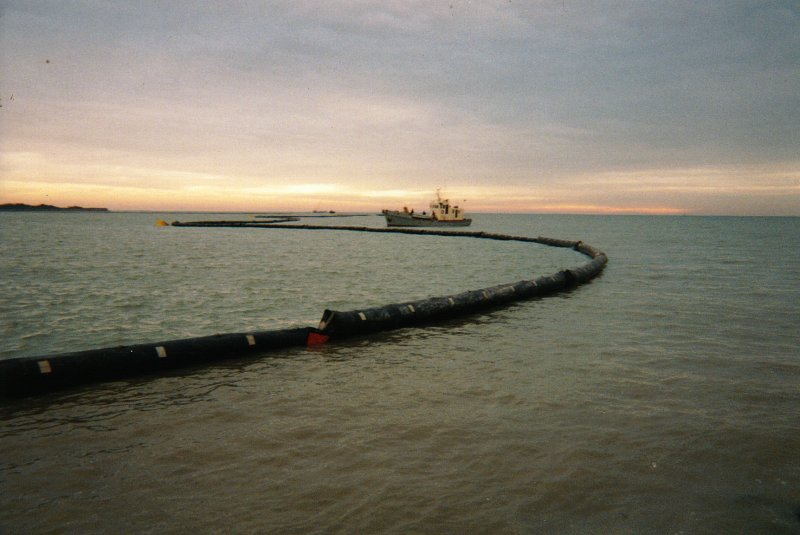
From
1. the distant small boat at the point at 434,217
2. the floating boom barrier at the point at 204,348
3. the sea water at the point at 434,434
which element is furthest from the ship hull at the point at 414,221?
the sea water at the point at 434,434

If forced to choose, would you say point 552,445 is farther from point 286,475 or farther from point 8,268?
point 8,268

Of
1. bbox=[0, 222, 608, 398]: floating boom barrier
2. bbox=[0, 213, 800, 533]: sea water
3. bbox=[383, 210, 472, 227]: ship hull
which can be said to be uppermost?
bbox=[383, 210, 472, 227]: ship hull

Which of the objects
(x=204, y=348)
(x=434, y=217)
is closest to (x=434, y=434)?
(x=204, y=348)

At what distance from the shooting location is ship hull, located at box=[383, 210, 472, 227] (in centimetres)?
10300

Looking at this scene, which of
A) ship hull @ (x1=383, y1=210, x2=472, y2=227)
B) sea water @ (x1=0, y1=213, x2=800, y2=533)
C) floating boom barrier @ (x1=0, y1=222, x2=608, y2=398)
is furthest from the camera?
ship hull @ (x1=383, y1=210, x2=472, y2=227)

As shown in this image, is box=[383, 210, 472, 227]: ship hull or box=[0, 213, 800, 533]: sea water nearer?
box=[0, 213, 800, 533]: sea water

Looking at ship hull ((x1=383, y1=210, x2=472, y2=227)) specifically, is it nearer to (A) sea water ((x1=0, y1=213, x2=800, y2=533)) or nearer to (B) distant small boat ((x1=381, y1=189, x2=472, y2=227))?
(B) distant small boat ((x1=381, y1=189, x2=472, y2=227))

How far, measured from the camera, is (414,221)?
104 meters

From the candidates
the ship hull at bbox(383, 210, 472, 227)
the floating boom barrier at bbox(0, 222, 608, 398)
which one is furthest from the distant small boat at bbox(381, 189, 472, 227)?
the floating boom barrier at bbox(0, 222, 608, 398)

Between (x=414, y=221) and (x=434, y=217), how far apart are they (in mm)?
4151

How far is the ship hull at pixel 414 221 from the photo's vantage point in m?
103

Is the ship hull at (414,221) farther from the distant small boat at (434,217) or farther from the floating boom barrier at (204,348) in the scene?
the floating boom barrier at (204,348)

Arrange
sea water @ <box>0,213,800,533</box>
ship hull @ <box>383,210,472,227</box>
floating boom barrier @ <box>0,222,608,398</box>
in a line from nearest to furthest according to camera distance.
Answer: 1. sea water @ <box>0,213,800,533</box>
2. floating boom barrier @ <box>0,222,608,398</box>
3. ship hull @ <box>383,210,472,227</box>

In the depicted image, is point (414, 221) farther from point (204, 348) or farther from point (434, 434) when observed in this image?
point (434, 434)
